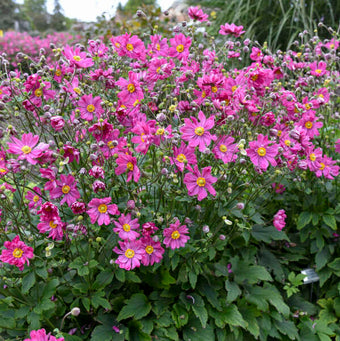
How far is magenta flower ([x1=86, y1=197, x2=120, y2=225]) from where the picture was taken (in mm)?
1736

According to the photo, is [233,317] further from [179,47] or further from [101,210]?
[179,47]

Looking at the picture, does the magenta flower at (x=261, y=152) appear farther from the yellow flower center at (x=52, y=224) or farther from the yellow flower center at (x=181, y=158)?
the yellow flower center at (x=52, y=224)

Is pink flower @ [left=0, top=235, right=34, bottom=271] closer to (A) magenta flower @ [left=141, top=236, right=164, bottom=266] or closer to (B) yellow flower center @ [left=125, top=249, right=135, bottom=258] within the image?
(B) yellow flower center @ [left=125, top=249, right=135, bottom=258]

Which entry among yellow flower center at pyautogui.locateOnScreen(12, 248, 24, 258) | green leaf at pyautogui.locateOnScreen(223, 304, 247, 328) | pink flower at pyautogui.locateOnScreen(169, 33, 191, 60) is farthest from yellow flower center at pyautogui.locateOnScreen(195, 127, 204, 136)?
green leaf at pyautogui.locateOnScreen(223, 304, 247, 328)

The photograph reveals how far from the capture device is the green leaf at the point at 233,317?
2.11 metres

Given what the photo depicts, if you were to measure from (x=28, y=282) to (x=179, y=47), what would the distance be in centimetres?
170

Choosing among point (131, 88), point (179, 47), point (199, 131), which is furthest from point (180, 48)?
point (199, 131)

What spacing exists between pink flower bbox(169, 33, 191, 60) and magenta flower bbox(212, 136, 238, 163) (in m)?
0.76

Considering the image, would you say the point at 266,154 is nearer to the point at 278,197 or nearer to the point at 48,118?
the point at 278,197

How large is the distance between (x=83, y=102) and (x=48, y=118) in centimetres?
27

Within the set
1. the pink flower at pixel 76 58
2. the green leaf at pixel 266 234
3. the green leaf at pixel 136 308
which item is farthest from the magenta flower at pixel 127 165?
the green leaf at pixel 266 234

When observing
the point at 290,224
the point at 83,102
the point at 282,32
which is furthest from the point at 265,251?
the point at 282,32

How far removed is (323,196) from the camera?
272 centimetres

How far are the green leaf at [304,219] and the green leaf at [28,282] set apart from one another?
1894mm
